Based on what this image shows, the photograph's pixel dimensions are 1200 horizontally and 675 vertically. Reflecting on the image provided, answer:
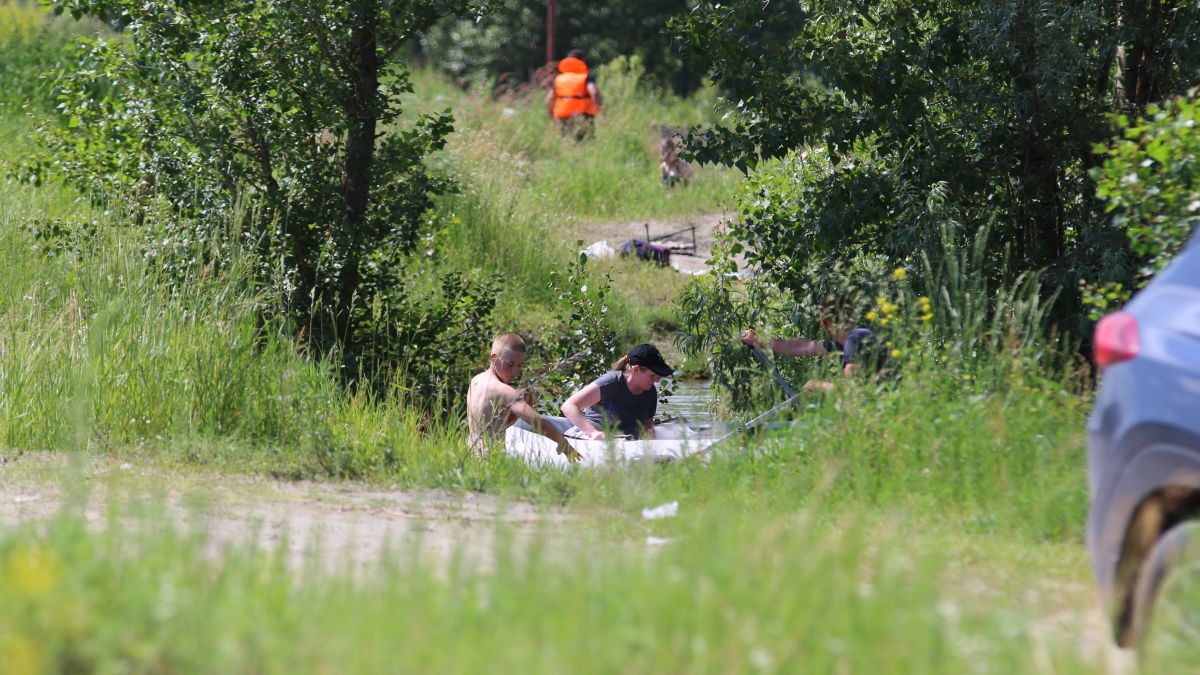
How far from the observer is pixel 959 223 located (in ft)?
32.5

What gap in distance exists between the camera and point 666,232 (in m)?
21.8

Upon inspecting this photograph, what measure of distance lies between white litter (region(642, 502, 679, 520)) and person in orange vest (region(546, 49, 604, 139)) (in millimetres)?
18026

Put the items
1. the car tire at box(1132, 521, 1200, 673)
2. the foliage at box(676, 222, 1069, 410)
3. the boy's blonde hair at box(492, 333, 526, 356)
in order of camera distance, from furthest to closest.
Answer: the boy's blonde hair at box(492, 333, 526, 356) → the foliage at box(676, 222, 1069, 410) → the car tire at box(1132, 521, 1200, 673)

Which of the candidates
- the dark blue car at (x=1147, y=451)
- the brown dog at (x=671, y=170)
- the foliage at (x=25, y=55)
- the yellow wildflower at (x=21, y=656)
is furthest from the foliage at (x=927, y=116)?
the brown dog at (x=671, y=170)

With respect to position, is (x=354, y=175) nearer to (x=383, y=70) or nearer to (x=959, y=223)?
(x=383, y=70)

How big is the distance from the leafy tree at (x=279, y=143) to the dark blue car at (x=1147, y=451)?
711 cm

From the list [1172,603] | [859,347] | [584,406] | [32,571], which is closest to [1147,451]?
[1172,603]

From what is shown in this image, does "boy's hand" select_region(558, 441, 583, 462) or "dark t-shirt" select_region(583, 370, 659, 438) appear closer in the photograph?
"boy's hand" select_region(558, 441, 583, 462)

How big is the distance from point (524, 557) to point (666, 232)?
17497 mm

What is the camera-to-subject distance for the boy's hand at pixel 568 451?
9.40 m

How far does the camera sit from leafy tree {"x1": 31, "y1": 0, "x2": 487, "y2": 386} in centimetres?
1107

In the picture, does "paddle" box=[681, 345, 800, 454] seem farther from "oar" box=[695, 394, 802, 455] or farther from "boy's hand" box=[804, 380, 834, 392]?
"boy's hand" box=[804, 380, 834, 392]

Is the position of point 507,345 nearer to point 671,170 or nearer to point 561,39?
A: point 671,170

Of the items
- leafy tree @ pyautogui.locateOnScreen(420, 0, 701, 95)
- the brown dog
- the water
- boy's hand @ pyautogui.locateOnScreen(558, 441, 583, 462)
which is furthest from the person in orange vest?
boy's hand @ pyautogui.locateOnScreen(558, 441, 583, 462)
